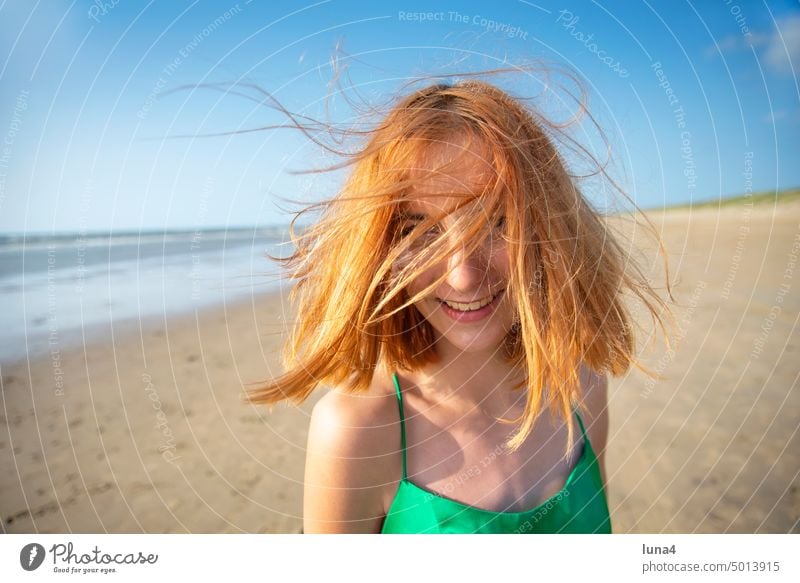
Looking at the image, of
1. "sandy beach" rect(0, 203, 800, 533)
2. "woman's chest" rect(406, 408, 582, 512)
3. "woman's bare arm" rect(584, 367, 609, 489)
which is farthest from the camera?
"sandy beach" rect(0, 203, 800, 533)

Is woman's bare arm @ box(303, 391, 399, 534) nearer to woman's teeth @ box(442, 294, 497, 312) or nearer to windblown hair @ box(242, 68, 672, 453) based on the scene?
windblown hair @ box(242, 68, 672, 453)

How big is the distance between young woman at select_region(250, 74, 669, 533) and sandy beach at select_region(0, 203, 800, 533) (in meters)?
0.23

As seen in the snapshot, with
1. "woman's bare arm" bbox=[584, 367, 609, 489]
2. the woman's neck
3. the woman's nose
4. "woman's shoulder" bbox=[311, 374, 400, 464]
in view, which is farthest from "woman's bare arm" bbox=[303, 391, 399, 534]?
"woman's bare arm" bbox=[584, 367, 609, 489]

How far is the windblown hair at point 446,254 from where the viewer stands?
85 centimetres

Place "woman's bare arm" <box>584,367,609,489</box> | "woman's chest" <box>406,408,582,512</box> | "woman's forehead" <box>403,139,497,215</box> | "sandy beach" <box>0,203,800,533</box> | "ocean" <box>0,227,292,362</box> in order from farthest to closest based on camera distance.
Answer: "ocean" <box>0,227,292,362</box>
"sandy beach" <box>0,203,800,533</box>
"woman's bare arm" <box>584,367,609,489</box>
"woman's chest" <box>406,408,582,512</box>
"woman's forehead" <box>403,139,497,215</box>

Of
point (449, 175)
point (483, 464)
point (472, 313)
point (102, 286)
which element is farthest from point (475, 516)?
point (102, 286)

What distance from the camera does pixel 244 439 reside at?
2570 mm

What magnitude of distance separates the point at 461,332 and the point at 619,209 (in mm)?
397

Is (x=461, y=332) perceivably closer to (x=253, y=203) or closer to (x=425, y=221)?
(x=425, y=221)

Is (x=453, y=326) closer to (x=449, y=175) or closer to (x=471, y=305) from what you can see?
(x=471, y=305)

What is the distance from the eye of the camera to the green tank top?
94cm

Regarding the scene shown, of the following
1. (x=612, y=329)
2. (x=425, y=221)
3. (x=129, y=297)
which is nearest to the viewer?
(x=425, y=221)
